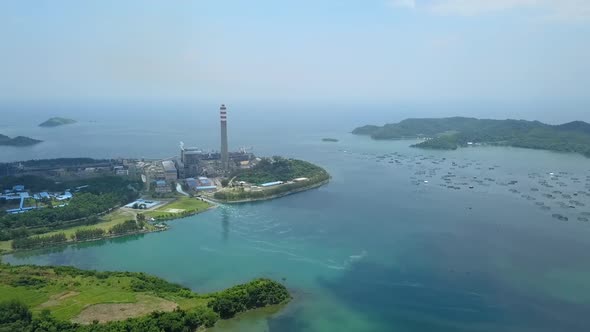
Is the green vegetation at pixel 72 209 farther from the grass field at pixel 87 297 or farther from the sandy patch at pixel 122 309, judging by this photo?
the sandy patch at pixel 122 309

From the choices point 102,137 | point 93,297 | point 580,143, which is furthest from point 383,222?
point 102,137

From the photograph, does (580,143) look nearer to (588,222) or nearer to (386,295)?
(588,222)

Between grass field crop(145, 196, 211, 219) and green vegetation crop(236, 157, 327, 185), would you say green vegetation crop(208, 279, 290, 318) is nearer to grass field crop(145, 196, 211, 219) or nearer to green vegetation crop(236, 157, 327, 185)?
grass field crop(145, 196, 211, 219)

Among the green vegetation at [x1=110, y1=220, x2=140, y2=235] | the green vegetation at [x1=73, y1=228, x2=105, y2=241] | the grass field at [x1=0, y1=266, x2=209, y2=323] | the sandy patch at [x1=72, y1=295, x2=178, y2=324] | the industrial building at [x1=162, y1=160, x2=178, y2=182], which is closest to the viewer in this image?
the sandy patch at [x1=72, y1=295, x2=178, y2=324]

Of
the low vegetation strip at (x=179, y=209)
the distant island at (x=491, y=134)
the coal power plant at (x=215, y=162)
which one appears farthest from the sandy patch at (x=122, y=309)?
the distant island at (x=491, y=134)

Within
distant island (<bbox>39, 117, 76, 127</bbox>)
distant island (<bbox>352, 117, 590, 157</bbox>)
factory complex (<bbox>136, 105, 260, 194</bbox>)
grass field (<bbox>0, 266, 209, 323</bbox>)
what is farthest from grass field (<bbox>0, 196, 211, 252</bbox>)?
distant island (<bbox>39, 117, 76, 127</bbox>)

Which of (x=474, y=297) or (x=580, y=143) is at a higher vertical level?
(x=580, y=143)
